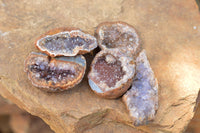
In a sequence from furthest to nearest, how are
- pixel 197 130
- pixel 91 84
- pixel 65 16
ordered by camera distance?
pixel 197 130 → pixel 65 16 → pixel 91 84

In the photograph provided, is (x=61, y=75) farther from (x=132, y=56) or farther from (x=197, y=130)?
(x=197, y=130)

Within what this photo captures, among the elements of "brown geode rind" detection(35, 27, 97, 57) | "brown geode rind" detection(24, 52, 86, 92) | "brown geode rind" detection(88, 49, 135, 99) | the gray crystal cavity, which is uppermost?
"brown geode rind" detection(35, 27, 97, 57)

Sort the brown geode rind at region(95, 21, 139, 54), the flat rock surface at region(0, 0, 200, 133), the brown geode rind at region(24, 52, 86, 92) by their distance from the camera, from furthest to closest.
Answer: the brown geode rind at region(95, 21, 139, 54) → the flat rock surface at region(0, 0, 200, 133) → the brown geode rind at region(24, 52, 86, 92)

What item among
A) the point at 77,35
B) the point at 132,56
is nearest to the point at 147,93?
the point at 132,56

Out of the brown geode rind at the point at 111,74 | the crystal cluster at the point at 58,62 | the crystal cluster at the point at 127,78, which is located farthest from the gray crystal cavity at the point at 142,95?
the crystal cluster at the point at 58,62

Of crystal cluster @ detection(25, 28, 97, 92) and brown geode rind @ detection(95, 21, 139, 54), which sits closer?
crystal cluster @ detection(25, 28, 97, 92)

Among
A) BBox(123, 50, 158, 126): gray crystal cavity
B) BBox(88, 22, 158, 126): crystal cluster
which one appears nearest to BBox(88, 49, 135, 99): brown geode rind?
BBox(88, 22, 158, 126): crystal cluster

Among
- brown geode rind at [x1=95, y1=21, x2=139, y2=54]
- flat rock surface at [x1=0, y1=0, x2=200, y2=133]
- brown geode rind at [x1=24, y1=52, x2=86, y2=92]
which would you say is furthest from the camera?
brown geode rind at [x1=95, y1=21, x2=139, y2=54]

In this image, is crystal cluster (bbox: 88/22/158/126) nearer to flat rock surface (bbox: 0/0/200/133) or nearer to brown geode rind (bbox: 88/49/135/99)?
brown geode rind (bbox: 88/49/135/99)
